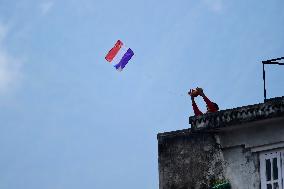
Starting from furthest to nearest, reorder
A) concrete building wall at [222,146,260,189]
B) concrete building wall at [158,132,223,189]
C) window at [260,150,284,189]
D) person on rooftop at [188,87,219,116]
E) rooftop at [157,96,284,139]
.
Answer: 1. person on rooftop at [188,87,219,116]
2. concrete building wall at [158,132,223,189]
3. concrete building wall at [222,146,260,189]
4. rooftop at [157,96,284,139]
5. window at [260,150,284,189]

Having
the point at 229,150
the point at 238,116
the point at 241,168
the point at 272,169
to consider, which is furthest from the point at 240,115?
the point at 272,169

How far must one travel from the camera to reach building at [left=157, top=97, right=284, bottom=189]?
15023 mm

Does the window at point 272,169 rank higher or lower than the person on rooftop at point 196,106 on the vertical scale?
lower

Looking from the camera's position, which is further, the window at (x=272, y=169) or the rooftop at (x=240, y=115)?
the rooftop at (x=240, y=115)

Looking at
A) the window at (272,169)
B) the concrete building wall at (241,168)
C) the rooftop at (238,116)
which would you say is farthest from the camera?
the concrete building wall at (241,168)

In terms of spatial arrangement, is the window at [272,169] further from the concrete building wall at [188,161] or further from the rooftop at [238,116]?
the concrete building wall at [188,161]

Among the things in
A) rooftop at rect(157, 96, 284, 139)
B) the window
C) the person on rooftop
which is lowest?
the window

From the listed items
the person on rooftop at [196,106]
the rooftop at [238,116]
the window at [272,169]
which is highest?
the person on rooftop at [196,106]

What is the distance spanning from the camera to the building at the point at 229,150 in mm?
15023

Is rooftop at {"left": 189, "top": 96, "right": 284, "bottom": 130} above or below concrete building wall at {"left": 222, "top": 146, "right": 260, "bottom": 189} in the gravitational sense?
above

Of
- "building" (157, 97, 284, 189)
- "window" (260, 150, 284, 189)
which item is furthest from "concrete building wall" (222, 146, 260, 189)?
"window" (260, 150, 284, 189)

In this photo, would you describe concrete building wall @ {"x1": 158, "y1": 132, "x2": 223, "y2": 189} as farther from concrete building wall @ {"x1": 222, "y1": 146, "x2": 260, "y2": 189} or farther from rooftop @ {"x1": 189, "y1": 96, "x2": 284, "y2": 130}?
rooftop @ {"x1": 189, "y1": 96, "x2": 284, "y2": 130}

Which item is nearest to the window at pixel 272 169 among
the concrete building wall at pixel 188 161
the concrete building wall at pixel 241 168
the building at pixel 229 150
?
the building at pixel 229 150

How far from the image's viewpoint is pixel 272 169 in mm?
14859
